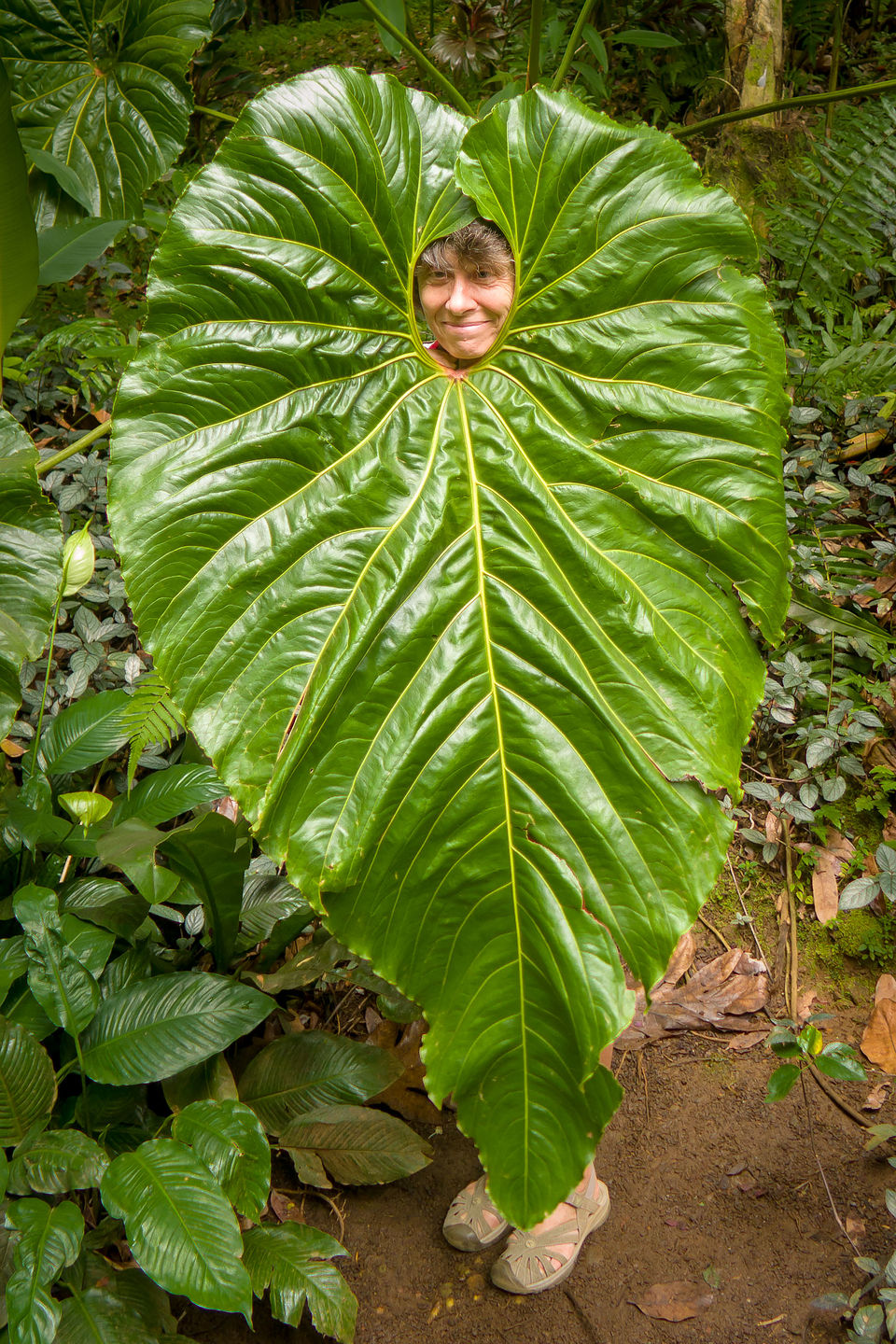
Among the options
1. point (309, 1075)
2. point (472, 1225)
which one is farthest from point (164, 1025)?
point (472, 1225)

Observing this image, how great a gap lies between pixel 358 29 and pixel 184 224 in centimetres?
428

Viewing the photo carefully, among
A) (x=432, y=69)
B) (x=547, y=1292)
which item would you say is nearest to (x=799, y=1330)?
(x=547, y=1292)

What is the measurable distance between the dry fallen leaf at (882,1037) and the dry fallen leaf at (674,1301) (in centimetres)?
58

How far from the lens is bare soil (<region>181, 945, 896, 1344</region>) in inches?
65.0

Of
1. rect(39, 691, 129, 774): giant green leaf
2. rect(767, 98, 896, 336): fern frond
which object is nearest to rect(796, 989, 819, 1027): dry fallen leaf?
rect(39, 691, 129, 774): giant green leaf

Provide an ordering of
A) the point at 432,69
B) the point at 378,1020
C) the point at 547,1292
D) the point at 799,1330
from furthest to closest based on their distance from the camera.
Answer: the point at 378,1020 < the point at 432,69 < the point at 547,1292 < the point at 799,1330

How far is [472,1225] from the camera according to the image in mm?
1730

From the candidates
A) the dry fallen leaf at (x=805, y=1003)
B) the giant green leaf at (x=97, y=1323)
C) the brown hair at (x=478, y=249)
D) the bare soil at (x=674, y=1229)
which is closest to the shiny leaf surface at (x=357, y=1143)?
the bare soil at (x=674, y=1229)

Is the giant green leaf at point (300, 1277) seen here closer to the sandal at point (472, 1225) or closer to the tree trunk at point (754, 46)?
the sandal at point (472, 1225)

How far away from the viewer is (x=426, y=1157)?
1.75 m

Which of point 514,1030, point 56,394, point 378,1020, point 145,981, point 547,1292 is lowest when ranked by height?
point 547,1292

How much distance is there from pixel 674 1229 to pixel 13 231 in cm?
206

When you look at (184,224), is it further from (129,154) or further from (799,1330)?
(799,1330)

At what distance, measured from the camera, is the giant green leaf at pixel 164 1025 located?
154 cm
